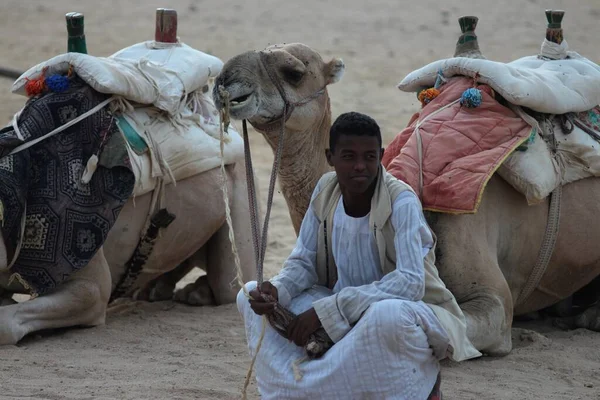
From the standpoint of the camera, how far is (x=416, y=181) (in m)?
5.64

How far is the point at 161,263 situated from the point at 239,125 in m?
3.09

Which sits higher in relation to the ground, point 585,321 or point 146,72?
point 146,72

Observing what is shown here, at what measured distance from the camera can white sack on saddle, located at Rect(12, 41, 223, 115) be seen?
6.35m

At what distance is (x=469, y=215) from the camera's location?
226 inches

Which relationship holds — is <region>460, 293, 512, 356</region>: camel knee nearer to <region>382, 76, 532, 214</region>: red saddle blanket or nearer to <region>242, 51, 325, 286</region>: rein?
<region>382, 76, 532, 214</region>: red saddle blanket

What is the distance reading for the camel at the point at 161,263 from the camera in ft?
20.0

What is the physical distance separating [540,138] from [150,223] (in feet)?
7.39

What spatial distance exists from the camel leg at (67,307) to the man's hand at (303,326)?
2012mm

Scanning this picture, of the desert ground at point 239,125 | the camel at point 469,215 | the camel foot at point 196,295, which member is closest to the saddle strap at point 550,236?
the camel at point 469,215

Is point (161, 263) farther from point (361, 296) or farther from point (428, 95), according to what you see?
point (361, 296)

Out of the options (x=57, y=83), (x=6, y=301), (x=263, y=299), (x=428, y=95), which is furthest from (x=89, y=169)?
(x=263, y=299)

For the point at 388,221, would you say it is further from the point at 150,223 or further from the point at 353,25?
the point at 353,25

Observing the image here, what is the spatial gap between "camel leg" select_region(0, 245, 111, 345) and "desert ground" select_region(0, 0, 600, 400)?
0.08 metres

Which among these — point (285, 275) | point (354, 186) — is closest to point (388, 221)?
point (354, 186)
